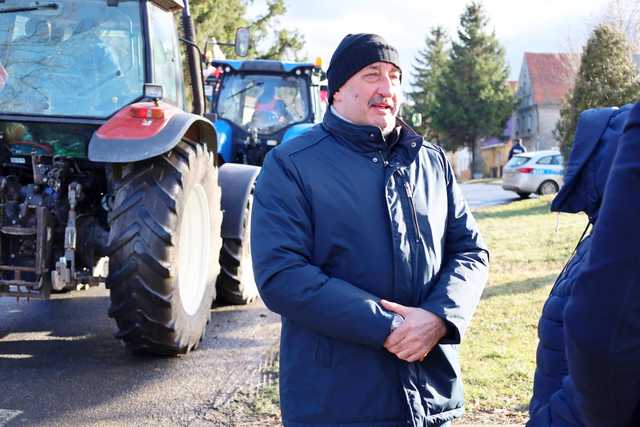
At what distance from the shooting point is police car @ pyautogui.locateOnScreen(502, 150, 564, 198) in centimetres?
2100

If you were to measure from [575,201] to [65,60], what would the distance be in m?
4.39

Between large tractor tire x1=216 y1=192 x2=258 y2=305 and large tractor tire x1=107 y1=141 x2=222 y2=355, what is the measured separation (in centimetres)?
145

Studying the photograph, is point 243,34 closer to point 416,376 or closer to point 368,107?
point 368,107

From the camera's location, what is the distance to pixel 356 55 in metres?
2.54

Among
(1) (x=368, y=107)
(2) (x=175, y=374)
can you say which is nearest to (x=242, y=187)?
(2) (x=175, y=374)

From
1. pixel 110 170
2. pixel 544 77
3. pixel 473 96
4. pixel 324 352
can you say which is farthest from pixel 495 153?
pixel 324 352

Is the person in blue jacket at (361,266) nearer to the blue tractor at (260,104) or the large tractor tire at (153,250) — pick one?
the large tractor tire at (153,250)

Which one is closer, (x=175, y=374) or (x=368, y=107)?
(x=368, y=107)

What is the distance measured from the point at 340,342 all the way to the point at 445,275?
0.42m

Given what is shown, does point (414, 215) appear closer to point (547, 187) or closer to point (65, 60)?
point (65, 60)

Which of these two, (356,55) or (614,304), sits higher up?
(356,55)

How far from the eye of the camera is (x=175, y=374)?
495cm

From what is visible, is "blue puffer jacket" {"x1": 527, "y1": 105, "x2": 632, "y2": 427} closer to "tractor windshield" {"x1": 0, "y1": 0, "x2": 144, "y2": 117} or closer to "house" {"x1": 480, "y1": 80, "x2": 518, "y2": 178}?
"tractor windshield" {"x1": 0, "y1": 0, "x2": 144, "y2": 117}

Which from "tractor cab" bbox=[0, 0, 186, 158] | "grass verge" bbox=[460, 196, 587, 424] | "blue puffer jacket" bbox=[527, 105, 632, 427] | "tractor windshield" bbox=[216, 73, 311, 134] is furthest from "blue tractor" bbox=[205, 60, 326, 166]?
"blue puffer jacket" bbox=[527, 105, 632, 427]
